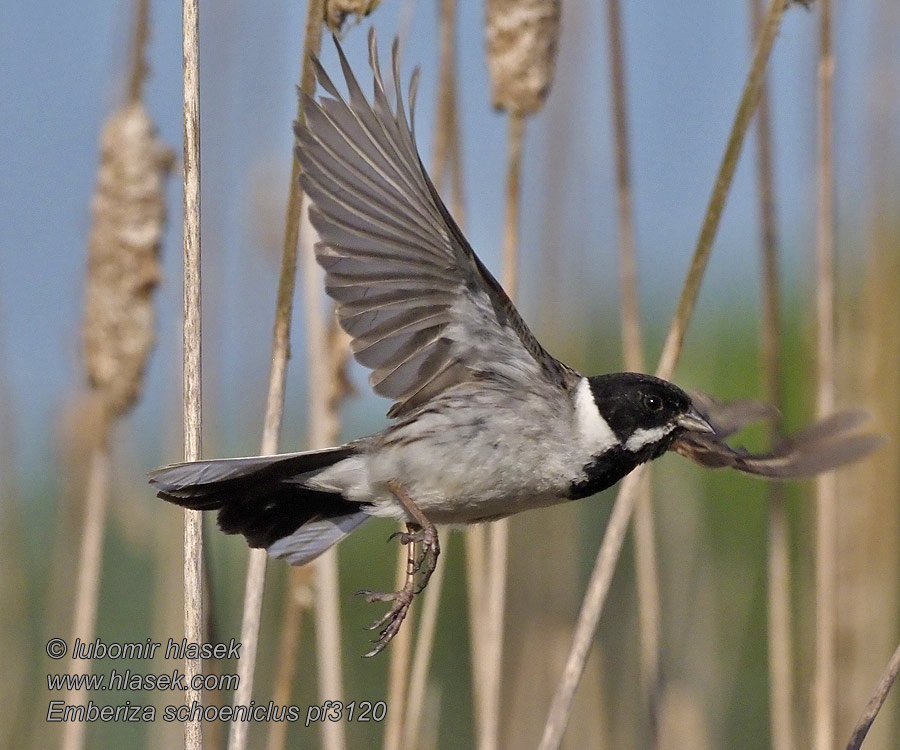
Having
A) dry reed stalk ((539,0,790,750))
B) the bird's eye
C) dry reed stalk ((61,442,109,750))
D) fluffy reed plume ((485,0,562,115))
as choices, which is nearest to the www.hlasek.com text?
dry reed stalk ((61,442,109,750))

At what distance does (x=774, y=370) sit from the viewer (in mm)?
2557

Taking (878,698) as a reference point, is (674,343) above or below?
above

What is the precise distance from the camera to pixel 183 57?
169cm

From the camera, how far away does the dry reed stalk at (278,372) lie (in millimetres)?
1838

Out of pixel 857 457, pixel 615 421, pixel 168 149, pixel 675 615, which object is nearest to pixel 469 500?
pixel 615 421

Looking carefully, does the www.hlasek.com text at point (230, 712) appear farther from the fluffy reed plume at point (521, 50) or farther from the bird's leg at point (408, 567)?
the fluffy reed plume at point (521, 50)

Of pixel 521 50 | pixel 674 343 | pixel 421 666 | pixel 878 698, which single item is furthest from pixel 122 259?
pixel 878 698

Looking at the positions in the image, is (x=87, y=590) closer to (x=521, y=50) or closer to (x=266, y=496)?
(x=266, y=496)

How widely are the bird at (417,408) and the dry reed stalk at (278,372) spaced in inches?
2.5

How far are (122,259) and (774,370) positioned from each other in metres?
1.44

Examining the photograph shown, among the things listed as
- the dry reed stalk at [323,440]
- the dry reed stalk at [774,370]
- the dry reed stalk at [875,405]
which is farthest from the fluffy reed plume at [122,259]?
the dry reed stalk at [875,405]

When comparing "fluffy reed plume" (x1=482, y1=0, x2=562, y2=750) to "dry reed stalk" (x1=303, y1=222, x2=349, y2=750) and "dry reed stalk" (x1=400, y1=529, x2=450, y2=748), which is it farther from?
"dry reed stalk" (x1=303, y1=222, x2=349, y2=750)

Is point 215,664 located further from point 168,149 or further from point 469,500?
point 168,149

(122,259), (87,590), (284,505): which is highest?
(122,259)
